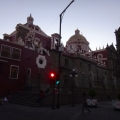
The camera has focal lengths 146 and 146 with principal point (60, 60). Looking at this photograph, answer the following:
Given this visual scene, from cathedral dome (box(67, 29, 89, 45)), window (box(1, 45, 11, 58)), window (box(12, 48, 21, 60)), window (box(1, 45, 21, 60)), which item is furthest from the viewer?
cathedral dome (box(67, 29, 89, 45))

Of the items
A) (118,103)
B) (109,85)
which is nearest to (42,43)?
(118,103)

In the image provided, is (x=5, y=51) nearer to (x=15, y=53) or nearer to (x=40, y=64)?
(x=15, y=53)

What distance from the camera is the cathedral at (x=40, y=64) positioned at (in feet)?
67.6

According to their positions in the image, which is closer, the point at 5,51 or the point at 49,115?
the point at 49,115

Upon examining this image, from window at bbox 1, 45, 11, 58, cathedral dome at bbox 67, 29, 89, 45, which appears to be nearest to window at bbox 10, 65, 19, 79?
window at bbox 1, 45, 11, 58

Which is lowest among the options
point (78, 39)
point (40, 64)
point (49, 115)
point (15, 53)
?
point (49, 115)

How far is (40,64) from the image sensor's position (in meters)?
24.6

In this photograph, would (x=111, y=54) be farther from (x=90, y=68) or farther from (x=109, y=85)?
(x=90, y=68)

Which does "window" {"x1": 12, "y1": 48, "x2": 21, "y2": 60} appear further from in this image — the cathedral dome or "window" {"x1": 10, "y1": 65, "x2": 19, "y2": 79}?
the cathedral dome

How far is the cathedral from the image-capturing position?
811 inches

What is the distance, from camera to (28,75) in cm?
2242

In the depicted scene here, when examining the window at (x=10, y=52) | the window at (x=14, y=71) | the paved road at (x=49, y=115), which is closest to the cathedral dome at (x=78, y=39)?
the window at (x=10, y=52)

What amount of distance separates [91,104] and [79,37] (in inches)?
1467

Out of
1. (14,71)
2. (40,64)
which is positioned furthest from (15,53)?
(40,64)
